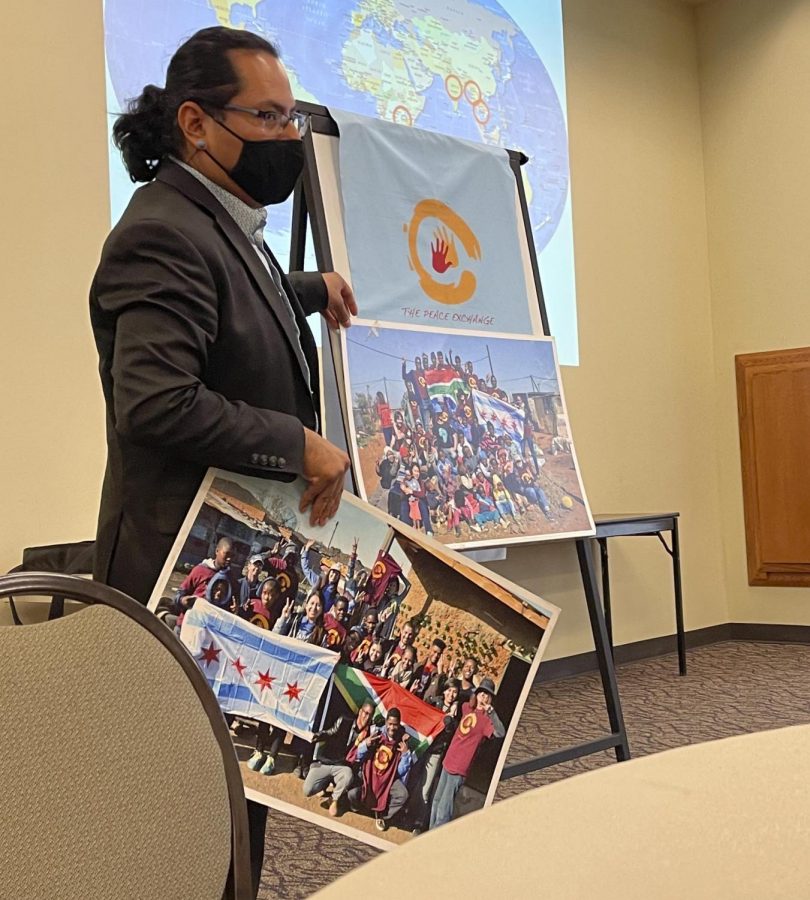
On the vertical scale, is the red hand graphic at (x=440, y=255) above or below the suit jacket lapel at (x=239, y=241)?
above

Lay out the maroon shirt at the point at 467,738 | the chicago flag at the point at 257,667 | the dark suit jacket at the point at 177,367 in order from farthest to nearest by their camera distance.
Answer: the maroon shirt at the point at 467,738
the chicago flag at the point at 257,667
the dark suit jacket at the point at 177,367

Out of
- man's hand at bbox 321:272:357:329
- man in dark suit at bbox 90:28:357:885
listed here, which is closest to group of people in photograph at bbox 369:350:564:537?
man's hand at bbox 321:272:357:329

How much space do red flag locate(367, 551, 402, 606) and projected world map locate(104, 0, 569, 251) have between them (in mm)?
2000

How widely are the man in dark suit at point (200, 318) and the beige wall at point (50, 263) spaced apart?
58.4 inches

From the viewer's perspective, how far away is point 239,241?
1.46m

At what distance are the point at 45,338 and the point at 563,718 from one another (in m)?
2.09

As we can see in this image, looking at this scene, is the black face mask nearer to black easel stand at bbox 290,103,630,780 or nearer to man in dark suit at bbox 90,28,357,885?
man in dark suit at bbox 90,28,357,885

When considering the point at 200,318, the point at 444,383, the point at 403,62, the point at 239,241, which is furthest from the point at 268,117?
the point at 403,62

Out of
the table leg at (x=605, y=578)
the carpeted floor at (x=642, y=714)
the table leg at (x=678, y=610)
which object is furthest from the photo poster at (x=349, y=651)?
the table leg at (x=678, y=610)

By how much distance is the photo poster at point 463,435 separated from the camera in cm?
243

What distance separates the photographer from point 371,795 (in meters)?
1.57

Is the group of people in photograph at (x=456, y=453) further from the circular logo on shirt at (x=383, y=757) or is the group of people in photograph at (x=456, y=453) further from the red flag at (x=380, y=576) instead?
the circular logo on shirt at (x=383, y=757)

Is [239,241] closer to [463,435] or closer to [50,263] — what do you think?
[463,435]

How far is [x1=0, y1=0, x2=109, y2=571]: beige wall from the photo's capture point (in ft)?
9.31
